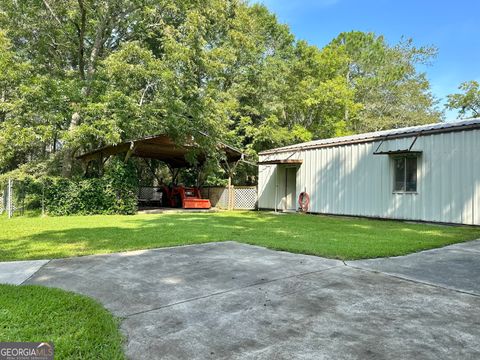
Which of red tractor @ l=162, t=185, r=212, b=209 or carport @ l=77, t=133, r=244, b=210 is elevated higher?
carport @ l=77, t=133, r=244, b=210

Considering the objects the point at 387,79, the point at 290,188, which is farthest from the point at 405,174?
the point at 387,79

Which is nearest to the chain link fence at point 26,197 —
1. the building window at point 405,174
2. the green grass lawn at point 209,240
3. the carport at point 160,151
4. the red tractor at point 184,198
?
the carport at point 160,151

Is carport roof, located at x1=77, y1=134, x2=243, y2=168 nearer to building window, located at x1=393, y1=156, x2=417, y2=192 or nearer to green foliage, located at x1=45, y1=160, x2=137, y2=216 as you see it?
green foliage, located at x1=45, y1=160, x2=137, y2=216

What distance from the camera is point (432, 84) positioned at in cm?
2989

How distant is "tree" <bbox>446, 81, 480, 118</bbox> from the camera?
25.6 metres

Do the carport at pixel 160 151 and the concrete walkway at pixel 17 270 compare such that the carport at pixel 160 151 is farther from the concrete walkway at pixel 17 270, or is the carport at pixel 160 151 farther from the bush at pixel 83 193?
the concrete walkway at pixel 17 270

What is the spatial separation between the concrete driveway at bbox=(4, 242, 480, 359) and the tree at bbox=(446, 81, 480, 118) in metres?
25.7

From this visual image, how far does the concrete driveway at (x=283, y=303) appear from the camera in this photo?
2367mm

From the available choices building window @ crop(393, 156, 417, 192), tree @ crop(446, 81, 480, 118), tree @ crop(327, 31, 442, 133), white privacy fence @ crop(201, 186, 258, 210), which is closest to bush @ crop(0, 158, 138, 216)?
white privacy fence @ crop(201, 186, 258, 210)

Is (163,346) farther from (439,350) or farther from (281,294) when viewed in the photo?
(439,350)

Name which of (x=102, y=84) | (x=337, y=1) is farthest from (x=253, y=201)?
(x=337, y=1)

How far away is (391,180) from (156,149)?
10567 mm

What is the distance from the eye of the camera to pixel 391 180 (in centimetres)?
1130

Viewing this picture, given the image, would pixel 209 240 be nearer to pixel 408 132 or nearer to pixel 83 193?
pixel 408 132
